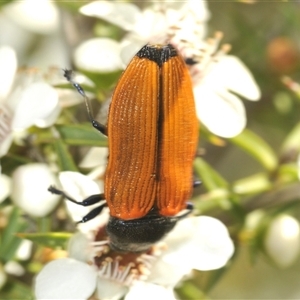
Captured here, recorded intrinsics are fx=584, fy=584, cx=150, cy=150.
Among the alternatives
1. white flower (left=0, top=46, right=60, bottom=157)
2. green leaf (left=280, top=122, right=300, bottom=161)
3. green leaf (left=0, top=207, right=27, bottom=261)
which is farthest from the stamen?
green leaf (left=280, top=122, right=300, bottom=161)

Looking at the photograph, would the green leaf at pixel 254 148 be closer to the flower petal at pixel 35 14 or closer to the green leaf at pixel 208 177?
the green leaf at pixel 208 177

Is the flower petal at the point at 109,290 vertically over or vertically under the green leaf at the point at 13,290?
over

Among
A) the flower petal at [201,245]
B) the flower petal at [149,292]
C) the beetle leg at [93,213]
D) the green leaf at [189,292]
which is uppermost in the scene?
the beetle leg at [93,213]

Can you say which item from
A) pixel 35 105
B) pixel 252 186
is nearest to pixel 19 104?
pixel 35 105

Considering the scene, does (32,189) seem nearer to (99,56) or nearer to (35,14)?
(99,56)

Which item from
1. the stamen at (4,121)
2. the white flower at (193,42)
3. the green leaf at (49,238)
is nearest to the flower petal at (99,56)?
the white flower at (193,42)

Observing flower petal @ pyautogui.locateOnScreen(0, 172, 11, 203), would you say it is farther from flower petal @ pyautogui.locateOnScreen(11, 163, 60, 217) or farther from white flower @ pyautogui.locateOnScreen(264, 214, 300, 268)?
white flower @ pyautogui.locateOnScreen(264, 214, 300, 268)
